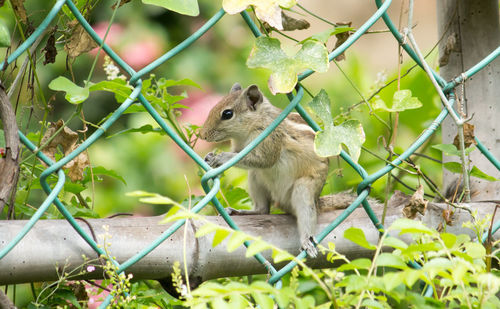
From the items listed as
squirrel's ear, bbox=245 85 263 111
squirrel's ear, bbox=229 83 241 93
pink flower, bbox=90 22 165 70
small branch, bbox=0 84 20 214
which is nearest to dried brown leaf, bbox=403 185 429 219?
small branch, bbox=0 84 20 214

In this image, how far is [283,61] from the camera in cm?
100

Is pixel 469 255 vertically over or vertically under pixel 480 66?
under

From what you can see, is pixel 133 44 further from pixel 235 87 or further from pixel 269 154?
pixel 269 154

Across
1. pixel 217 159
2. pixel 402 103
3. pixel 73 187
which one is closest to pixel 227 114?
pixel 217 159

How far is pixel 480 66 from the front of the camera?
46.1 inches

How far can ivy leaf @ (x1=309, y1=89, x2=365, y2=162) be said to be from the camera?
A: 3.40ft

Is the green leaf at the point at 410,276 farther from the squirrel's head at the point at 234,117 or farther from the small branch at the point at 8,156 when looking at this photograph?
the squirrel's head at the point at 234,117

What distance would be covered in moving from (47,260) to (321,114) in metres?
0.49

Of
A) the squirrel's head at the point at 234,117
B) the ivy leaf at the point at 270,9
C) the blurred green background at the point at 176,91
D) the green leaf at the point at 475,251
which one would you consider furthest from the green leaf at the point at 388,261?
the squirrel's head at the point at 234,117

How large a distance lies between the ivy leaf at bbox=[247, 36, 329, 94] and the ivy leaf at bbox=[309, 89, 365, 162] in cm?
9

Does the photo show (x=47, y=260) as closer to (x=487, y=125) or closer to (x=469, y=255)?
(x=469, y=255)

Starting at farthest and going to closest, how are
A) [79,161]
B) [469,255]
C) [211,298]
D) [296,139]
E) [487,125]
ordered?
[296,139]
[487,125]
[79,161]
[469,255]
[211,298]

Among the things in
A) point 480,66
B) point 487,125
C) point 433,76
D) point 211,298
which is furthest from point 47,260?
point 487,125

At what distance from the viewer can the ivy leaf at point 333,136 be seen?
3.40 ft
